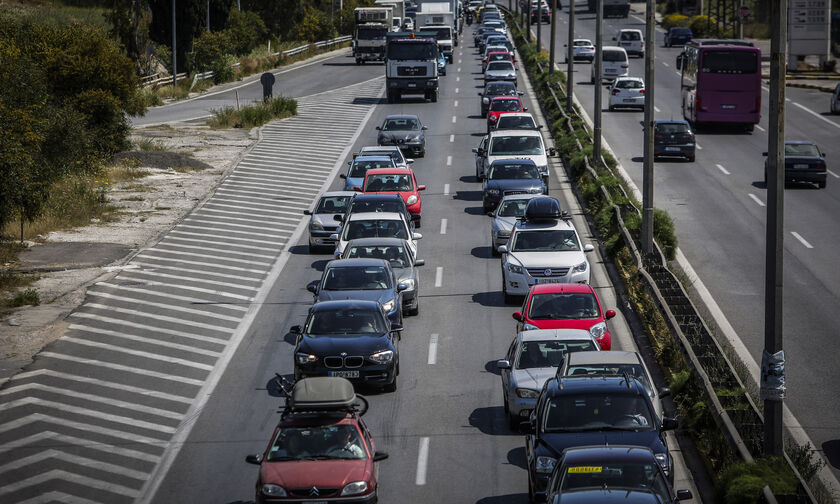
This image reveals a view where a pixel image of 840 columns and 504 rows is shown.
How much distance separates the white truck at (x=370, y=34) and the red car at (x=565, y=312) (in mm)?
63498

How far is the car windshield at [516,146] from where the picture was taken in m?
39.8

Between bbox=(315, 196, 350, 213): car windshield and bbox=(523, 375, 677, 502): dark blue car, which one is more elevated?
bbox=(315, 196, 350, 213): car windshield

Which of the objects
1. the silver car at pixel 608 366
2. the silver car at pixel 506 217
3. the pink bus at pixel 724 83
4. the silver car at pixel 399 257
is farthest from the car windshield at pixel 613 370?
the pink bus at pixel 724 83

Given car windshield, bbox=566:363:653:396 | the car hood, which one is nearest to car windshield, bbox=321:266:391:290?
car windshield, bbox=566:363:653:396

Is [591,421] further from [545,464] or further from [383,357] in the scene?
[383,357]

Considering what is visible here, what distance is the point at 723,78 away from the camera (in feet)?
170

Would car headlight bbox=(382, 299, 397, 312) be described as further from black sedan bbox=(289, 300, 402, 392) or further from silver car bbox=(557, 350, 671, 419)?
silver car bbox=(557, 350, 671, 419)

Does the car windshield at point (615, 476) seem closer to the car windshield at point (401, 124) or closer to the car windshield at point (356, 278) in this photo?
the car windshield at point (356, 278)

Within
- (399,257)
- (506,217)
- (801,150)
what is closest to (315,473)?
(399,257)

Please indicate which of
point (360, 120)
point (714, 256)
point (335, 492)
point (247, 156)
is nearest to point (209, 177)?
point (247, 156)

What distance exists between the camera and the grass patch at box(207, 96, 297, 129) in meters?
57.1

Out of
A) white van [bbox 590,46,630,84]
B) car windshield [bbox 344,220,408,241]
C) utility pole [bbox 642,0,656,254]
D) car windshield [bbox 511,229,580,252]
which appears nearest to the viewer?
car windshield [bbox 511,229,580,252]

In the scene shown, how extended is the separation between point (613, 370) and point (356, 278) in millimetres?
8453

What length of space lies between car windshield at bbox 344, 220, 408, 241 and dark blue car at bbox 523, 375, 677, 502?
13875 mm
